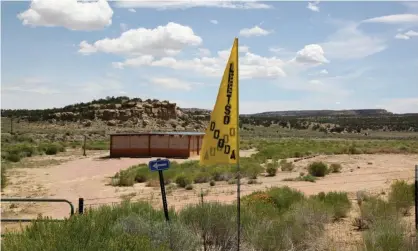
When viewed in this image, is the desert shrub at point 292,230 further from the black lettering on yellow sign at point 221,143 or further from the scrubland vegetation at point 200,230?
the black lettering on yellow sign at point 221,143

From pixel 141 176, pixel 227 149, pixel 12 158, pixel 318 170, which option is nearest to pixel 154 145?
pixel 12 158

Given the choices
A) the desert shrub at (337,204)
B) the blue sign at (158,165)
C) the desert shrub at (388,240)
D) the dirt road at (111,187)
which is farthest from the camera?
the dirt road at (111,187)

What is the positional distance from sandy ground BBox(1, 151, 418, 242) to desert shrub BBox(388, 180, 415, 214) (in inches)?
94.5

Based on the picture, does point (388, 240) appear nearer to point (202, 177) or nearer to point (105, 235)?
point (105, 235)

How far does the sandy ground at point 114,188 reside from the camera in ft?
62.6

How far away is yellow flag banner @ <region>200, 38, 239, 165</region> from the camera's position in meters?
8.30

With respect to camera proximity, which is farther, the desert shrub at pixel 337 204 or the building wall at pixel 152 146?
the building wall at pixel 152 146

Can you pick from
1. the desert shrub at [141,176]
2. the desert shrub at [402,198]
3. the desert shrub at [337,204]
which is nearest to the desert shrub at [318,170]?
the desert shrub at [141,176]

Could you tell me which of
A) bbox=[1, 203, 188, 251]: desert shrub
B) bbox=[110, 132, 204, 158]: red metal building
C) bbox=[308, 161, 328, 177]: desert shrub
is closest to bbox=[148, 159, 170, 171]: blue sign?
bbox=[1, 203, 188, 251]: desert shrub

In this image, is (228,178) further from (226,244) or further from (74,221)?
(74,221)

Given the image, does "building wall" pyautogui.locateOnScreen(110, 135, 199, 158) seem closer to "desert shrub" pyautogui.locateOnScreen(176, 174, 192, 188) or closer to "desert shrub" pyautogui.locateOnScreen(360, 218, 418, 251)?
"desert shrub" pyautogui.locateOnScreen(176, 174, 192, 188)

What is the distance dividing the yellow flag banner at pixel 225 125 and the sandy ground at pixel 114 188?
5.56m

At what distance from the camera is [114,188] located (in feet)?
81.1

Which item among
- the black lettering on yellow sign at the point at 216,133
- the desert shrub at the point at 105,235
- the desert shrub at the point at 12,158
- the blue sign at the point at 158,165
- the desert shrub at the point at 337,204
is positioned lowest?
the desert shrub at the point at 12,158
